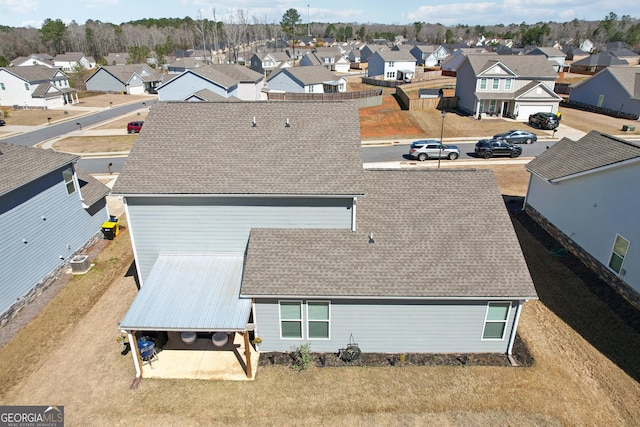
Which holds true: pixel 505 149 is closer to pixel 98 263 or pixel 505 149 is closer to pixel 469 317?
pixel 469 317

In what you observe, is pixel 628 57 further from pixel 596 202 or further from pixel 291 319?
pixel 291 319

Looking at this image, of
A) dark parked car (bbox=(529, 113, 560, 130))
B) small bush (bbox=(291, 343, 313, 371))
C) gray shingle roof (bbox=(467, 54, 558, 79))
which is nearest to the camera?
small bush (bbox=(291, 343, 313, 371))

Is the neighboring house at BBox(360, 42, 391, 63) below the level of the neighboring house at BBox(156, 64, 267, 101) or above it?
above

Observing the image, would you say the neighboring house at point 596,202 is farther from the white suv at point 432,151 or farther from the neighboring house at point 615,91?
the neighboring house at point 615,91

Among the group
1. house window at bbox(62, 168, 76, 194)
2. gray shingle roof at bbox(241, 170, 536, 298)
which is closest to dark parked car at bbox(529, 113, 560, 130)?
gray shingle roof at bbox(241, 170, 536, 298)

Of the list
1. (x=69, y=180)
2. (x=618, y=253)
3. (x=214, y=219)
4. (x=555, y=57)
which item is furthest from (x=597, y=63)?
(x=69, y=180)

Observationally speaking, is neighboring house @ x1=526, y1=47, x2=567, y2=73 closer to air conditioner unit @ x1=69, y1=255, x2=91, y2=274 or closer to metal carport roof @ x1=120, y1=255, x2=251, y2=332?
metal carport roof @ x1=120, y1=255, x2=251, y2=332

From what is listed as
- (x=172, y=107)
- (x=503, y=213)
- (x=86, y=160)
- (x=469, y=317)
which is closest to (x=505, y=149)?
(x=503, y=213)
